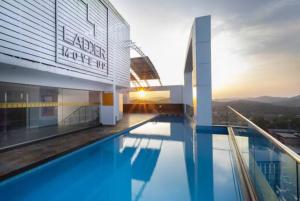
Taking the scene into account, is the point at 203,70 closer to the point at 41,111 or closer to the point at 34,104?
the point at 34,104

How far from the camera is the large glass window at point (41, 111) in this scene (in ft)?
17.1

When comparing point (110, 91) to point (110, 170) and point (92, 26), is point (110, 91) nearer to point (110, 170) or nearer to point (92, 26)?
point (92, 26)

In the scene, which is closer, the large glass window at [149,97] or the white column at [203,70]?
the white column at [203,70]

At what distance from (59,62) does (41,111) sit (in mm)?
3072

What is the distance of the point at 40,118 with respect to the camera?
7082 mm

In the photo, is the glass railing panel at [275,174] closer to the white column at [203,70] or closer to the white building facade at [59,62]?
the white building facade at [59,62]

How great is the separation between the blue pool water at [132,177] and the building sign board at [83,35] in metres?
3.44

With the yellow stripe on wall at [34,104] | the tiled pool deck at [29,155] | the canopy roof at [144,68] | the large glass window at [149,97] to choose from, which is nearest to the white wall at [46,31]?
the yellow stripe on wall at [34,104]

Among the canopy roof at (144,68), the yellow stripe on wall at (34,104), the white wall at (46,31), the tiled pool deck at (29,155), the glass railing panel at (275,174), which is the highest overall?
the canopy roof at (144,68)

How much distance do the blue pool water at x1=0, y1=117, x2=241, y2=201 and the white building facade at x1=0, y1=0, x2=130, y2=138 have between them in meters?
2.78

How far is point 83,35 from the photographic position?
6391 mm

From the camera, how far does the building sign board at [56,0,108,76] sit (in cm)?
527

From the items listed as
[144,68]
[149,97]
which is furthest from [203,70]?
[149,97]

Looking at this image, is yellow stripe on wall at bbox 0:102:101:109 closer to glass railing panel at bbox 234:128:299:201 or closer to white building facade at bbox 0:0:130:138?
white building facade at bbox 0:0:130:138
